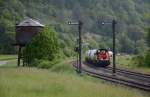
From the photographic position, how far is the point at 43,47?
58.3 meters

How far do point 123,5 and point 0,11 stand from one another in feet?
170

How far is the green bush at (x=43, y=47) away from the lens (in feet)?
191

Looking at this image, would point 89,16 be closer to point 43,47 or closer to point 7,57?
point 7,57

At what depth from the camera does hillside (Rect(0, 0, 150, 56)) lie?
397ft

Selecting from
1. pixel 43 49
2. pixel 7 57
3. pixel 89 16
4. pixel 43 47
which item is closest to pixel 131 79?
pixel 43 47

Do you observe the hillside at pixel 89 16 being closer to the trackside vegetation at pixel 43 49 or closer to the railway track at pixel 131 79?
the trackside vegetation at pixel 43 49

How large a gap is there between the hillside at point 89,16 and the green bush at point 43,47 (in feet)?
152

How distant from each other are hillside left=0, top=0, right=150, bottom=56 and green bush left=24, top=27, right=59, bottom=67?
46472 millimetres

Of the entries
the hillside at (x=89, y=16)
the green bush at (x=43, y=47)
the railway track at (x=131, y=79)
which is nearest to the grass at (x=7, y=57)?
the hillside at (x=89, y=16)

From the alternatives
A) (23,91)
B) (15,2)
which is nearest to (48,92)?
(23,91)

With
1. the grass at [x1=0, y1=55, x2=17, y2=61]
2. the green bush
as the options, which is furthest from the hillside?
the green bush

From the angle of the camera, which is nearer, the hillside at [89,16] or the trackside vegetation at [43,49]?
the trackside vegetation at [43,49]

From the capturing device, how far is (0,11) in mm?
119312

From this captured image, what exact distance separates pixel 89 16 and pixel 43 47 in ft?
326
